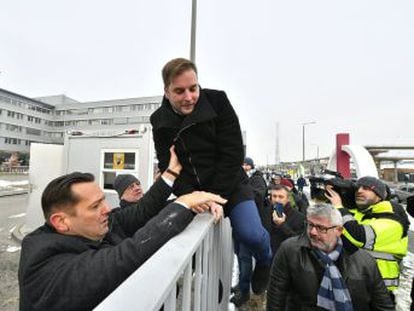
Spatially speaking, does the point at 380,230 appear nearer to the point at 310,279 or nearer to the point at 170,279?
the point at 310,279

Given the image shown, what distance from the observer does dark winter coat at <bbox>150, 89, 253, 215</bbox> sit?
2006mm

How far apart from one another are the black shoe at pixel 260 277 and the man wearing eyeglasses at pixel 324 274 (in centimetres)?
12

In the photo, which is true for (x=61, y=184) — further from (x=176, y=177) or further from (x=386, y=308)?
(x=386, y=308)

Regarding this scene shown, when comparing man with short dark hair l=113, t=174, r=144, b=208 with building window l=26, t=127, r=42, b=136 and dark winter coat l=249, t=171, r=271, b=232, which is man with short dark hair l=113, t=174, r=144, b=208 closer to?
dark winter coat l=249, t=171, r=271, b=232

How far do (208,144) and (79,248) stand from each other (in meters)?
1.05

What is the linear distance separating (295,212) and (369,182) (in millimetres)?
1292

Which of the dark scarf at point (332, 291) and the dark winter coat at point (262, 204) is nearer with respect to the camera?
the dark scarf at point (332, 291)

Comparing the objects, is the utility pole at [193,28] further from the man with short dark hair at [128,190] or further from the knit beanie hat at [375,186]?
the knit beanie hat at [375,186]

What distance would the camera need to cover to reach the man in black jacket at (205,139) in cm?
198

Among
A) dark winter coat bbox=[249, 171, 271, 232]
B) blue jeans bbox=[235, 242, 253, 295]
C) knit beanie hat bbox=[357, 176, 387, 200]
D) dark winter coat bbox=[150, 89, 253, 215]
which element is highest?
dark winter coat bbox=[150, 89, 253, 215]

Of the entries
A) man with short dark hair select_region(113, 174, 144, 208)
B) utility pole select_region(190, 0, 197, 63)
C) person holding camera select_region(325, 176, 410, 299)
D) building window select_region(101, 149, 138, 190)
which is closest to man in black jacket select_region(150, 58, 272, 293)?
person holding camera select_region(325, 176, 410, 299)

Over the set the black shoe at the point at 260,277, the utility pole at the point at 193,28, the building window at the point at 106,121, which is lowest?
the black shoe at the point at 260,277

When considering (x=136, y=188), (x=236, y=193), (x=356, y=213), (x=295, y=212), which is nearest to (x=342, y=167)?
(x=295, y=212)

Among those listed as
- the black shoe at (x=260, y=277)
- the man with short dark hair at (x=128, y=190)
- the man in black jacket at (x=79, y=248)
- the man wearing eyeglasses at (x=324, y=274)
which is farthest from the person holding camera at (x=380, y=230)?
the man with short dark hair at (x=128, y=190)
